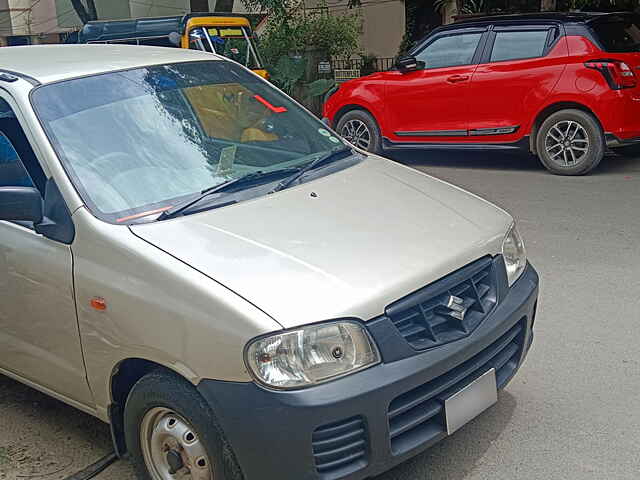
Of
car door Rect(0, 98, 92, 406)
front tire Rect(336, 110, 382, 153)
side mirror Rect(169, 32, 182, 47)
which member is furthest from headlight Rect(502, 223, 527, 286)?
side mirror Rect(169, 32, 182, 47)

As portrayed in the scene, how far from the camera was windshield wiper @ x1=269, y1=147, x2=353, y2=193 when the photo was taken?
3549 millimetres

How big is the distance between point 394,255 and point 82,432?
1.96 metres

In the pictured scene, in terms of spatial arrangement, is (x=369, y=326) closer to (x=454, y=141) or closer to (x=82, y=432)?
(x=82, y=432)

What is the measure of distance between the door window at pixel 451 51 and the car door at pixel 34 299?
21.1 ft

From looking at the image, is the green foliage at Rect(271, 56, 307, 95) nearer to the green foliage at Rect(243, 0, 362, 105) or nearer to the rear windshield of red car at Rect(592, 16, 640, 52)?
the green foliage at Rect(243, 0, 362, 105)

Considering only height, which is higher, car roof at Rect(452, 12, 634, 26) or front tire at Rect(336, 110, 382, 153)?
car roof at Rect(452, 12, 634, 26)

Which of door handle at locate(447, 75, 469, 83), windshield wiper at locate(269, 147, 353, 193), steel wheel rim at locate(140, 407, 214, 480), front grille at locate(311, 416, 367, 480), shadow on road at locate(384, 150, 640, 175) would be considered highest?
windshield wiper at locate(269, 147, 353, 193)

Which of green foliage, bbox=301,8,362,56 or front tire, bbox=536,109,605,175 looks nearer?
front tire, bbox=536,109,605,175

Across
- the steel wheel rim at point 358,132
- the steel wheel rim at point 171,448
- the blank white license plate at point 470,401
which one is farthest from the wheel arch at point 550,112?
the steel wheel rim at point 171,448

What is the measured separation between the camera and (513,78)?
8586mm

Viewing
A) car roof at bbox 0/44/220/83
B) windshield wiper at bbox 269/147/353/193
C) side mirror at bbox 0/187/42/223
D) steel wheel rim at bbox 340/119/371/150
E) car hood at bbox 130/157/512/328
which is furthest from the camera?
steel wheel rim at bbox 340/119/371/150

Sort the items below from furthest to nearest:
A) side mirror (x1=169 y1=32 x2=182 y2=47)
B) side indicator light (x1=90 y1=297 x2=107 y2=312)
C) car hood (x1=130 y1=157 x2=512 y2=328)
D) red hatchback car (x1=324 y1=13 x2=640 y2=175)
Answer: side mirror (x1=169 y1=32 x2=182 y2=47), red hatchback car (x1=324 y1=13 x2=640 y2=175), side indicator light (x1=90 y1=297 x2=107 y2=312), car hood (x1=130 y1=157 x2=512 y2=328)

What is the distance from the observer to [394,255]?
2.99 meters

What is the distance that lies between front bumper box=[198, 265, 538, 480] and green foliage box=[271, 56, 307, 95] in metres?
11.5
